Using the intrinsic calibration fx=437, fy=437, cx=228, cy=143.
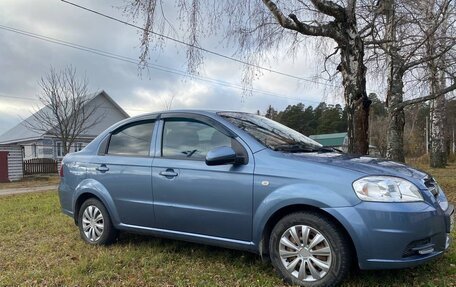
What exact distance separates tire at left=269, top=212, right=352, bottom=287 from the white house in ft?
102

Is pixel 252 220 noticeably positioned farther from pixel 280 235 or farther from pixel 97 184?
pixel 97 184

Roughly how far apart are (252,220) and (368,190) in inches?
42.6

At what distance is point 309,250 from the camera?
3709 millimetres

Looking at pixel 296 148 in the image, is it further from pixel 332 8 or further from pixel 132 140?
pixel 332 8

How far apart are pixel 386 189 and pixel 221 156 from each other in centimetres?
146

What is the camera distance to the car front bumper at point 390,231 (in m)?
3.39

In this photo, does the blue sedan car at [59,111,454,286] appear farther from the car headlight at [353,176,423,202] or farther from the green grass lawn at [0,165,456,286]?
the green grass lawn at [0,165,456,286]

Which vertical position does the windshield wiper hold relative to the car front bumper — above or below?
above

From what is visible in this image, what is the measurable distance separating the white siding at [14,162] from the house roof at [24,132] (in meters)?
7.14

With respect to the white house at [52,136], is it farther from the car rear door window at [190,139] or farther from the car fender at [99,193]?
the car rear door window at [190,139]

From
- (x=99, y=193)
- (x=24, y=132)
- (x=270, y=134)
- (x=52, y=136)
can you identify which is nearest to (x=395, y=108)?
(x=270, y=134)

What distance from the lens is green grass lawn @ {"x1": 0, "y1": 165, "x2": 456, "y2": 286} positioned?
13.1 feet

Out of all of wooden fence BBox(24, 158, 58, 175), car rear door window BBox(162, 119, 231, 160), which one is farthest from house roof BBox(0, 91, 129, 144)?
car rear door window BBox(162, 119, 231, 160)

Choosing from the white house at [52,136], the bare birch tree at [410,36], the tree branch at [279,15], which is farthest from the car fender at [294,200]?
the white house at [52,136]
